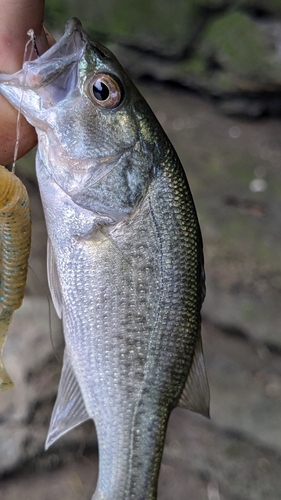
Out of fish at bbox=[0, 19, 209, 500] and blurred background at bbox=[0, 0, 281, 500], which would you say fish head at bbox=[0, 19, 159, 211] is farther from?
blurred background at bbox=[0, 0, 281, 500]

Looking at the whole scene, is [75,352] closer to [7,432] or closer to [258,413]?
[7,432]

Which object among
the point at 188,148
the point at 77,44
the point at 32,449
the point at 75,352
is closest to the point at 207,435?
the point at 32,449

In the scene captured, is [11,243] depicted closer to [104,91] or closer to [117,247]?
[117,247]

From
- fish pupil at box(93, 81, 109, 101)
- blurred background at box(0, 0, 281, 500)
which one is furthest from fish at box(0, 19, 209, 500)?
blurred background at box(0, 0, 281, 500)

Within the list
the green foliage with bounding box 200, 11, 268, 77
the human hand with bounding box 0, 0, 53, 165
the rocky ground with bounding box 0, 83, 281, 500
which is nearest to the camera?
the human hand with bounding box 0, 0, 53, 165

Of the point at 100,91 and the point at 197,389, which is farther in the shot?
the point at 197,389

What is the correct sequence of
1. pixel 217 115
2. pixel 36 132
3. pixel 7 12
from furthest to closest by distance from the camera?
pixel 217 115 < pixel 36 132 < pixel 7 12

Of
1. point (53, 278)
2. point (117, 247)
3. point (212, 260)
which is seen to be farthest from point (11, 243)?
point (212, 260)
